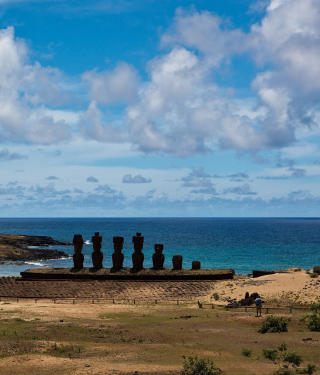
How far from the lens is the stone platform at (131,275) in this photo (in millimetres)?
43219

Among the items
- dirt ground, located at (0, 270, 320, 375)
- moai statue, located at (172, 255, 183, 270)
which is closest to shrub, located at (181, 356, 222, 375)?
dirt ground, located at (0, 270, 320, 375)

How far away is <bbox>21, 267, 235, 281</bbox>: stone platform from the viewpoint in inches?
1702

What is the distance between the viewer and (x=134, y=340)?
22.9 metres

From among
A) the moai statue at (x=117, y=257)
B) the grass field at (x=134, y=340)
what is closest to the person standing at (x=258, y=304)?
the grass field at (x=134, y=340)

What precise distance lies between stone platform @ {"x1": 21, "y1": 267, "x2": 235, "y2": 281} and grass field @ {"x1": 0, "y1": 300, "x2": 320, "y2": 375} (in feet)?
Result: 34.5

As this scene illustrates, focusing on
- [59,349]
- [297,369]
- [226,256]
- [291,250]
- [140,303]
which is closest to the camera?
[297,369]

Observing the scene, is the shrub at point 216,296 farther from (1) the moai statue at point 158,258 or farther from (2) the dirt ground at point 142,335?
(1) the moai statue at point 158,258

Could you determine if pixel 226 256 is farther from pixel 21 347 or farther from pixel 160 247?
pixel 21 347

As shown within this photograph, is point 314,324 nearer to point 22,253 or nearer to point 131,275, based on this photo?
point 131,275

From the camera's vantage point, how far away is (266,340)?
22875 mm

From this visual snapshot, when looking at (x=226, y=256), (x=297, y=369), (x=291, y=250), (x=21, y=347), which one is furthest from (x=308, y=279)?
(x=291, y=250)

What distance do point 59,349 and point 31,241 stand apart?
327 feet

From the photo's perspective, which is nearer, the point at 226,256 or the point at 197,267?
the point at 197,267

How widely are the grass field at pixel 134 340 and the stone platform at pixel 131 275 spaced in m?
10.5
